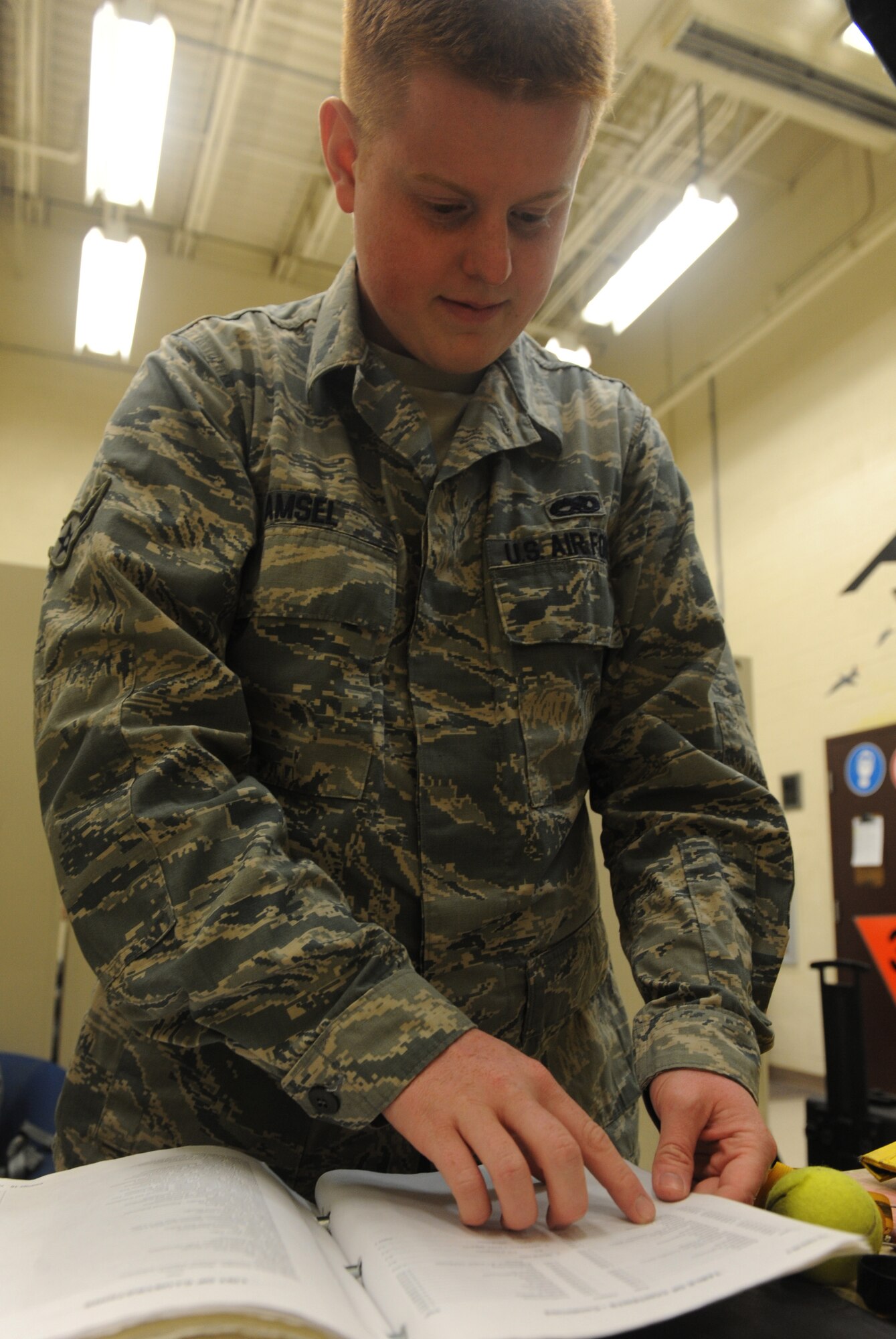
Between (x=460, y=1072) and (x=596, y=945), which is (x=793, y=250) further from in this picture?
(x=460, y=1072)

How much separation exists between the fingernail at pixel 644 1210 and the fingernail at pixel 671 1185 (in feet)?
0.16

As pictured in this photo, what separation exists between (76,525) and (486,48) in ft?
1.56

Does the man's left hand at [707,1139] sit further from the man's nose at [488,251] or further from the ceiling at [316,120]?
the ceiling at [316,120]

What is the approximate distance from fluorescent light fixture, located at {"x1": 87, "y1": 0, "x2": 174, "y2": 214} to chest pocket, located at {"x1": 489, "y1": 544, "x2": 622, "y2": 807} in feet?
9.36

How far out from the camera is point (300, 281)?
5.86 m

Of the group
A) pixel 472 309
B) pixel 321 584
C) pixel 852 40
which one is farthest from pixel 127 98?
pixel 321 584

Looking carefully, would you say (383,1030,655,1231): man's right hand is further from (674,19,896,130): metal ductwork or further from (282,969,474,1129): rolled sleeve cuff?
(674,19,896,130): metal ductwork

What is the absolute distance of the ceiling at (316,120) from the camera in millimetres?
3428

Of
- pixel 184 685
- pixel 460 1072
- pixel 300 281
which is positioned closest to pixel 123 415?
pixel 184 685

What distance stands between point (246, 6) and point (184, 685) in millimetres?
4169

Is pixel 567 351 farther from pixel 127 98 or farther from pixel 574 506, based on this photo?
pixel 574 506

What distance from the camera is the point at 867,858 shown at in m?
4.02

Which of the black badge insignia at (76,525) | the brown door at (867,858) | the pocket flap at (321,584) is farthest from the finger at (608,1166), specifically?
the brown door at (867,858)

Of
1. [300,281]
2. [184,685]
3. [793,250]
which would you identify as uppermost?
[300,281]
